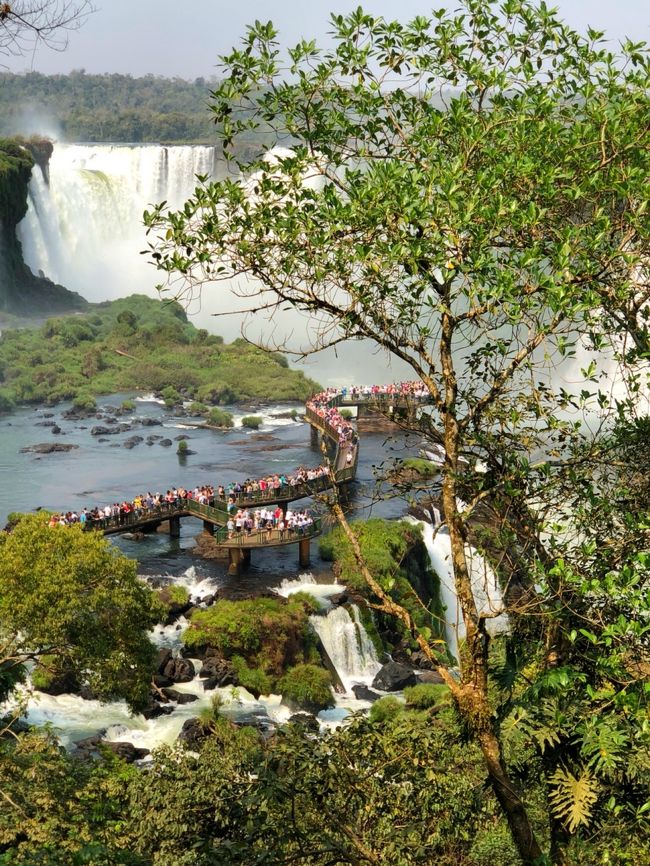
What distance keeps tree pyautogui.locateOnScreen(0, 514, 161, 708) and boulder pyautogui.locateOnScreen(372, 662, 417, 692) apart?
701 cm

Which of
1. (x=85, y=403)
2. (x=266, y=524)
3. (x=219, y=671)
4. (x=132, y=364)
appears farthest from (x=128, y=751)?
(x=132, y=364)

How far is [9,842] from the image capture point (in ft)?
37.1

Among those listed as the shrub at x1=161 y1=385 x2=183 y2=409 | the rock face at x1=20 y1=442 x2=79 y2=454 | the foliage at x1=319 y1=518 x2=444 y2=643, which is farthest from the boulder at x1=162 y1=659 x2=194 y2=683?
the shrub at x1=161 y1=385 x2=183 y2=409

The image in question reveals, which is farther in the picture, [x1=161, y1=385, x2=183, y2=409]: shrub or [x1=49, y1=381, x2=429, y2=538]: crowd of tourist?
[x1=161, y1=385, x2=183, y2=409]: shrub

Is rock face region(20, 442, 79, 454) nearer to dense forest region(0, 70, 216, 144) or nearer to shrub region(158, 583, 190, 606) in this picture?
shrub region(158, 583, 190, 606)

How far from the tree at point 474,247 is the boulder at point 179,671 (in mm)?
16437

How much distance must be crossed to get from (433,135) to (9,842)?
8311mm

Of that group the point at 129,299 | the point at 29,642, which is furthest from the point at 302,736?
the point at 129,299

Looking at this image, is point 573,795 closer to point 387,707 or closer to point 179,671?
point 387,707

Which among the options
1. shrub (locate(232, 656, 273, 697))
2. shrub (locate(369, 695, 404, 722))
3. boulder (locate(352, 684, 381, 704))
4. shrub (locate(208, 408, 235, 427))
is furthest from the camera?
shrub (locate(208, 408, 235, 427))

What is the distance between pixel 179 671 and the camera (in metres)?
23.4

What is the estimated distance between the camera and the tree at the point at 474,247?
685cm

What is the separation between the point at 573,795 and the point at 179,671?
685 inches

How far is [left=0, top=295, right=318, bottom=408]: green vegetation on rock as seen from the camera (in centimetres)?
5731
